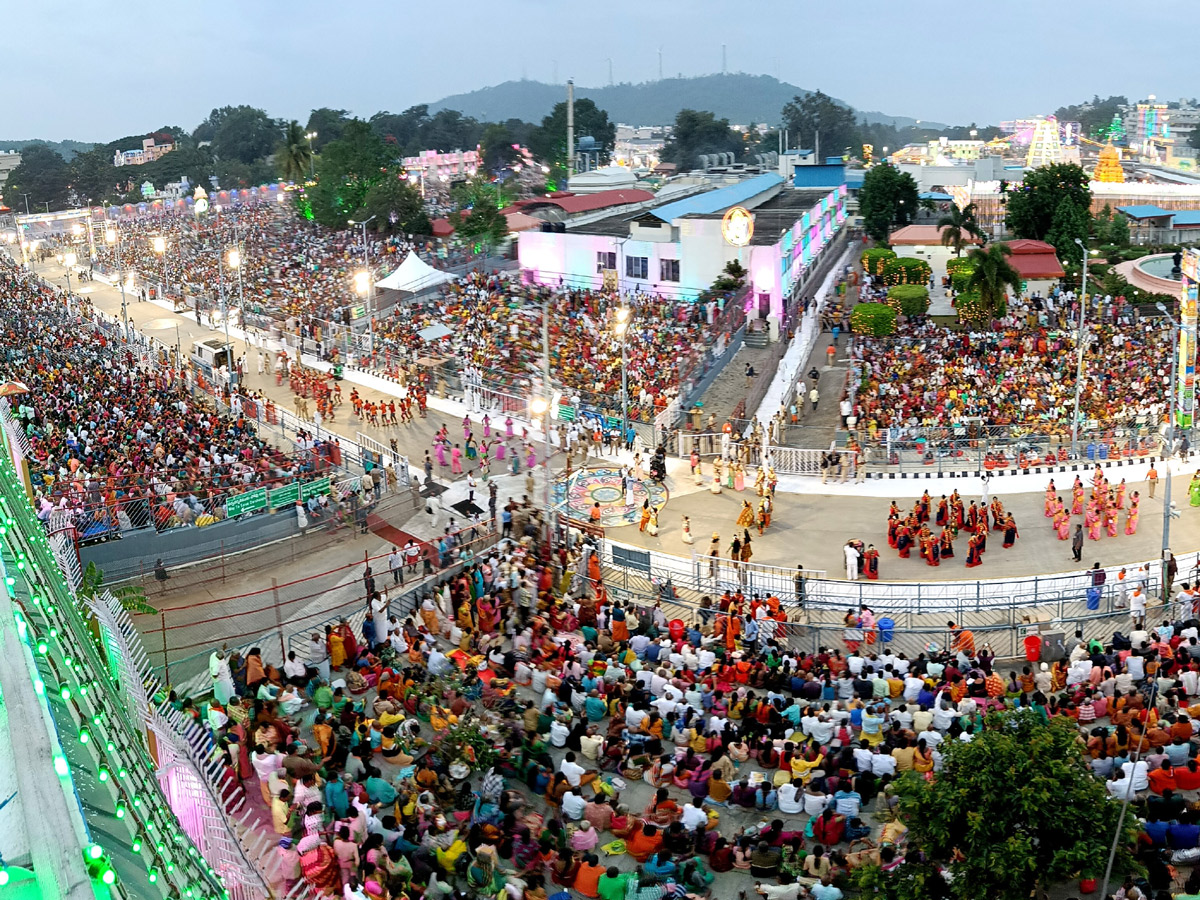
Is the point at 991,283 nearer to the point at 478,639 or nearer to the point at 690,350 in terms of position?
the point at 690,350

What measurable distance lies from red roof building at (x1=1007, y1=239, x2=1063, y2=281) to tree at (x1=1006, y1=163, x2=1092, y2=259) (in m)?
6.91

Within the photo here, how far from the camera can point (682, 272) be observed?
174 feet

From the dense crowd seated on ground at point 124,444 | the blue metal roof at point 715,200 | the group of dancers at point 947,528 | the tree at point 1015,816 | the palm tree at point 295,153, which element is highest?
the palm tree at point 295,153

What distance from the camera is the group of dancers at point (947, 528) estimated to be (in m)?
26.0

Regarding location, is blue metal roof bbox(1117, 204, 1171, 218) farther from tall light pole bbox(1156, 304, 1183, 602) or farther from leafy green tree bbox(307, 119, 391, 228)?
leafy green tree bbox(307, 119, 391, 228)

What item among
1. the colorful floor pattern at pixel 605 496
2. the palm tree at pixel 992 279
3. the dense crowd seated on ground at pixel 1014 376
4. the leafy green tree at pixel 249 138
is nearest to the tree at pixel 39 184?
the leafy green tree at pixel 249 138

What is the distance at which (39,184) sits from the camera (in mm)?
142375

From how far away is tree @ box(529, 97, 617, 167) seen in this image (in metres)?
115

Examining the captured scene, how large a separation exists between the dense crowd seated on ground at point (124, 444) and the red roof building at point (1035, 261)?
37.8 metres

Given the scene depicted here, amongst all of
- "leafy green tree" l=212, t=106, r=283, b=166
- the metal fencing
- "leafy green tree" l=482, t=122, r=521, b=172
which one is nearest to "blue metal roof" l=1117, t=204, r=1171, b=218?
"leafy green tree" l=482, t=122, r=521, b=172

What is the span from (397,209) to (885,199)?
101 ft

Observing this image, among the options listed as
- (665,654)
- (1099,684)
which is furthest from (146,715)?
(1099,684)

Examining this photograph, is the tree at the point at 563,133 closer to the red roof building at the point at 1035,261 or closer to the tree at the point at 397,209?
the tree at the point at 397,209

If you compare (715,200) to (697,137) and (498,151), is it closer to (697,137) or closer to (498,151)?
(498,151)
